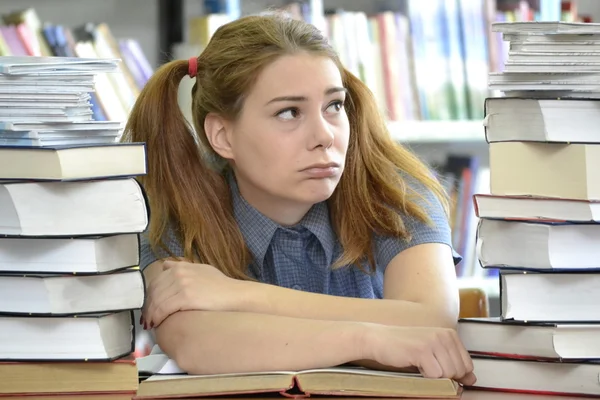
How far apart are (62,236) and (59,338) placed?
0.12 meters

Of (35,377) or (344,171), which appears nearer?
(35,377)

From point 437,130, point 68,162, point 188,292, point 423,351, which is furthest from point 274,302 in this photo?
point 437,130

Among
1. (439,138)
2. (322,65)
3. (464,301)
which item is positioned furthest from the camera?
(439,138)

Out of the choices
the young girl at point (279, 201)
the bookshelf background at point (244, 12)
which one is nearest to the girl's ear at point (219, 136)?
the young girl at point (279, 201)

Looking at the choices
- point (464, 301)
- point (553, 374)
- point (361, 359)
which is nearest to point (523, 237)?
point (553, 374)

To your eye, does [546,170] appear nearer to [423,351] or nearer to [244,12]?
[423,351]

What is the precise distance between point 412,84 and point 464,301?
3.56 feet

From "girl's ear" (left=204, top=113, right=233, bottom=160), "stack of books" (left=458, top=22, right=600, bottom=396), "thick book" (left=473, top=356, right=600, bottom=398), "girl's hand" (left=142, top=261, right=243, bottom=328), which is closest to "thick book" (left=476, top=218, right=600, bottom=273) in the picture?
"stack of books" (left=458, top=22, right=600, bottom=396)

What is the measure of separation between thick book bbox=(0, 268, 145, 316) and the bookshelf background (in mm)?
1612

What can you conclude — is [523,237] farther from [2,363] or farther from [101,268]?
[2,363]

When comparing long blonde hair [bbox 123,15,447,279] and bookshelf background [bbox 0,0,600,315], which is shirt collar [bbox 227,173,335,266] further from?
bookshelf background [bbox 0,0,600,315]

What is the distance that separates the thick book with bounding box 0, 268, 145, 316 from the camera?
3.76ft

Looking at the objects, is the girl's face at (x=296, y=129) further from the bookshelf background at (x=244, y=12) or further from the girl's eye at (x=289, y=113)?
the bookshelf background at (x=244, y=12)

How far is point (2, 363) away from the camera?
117 cm
